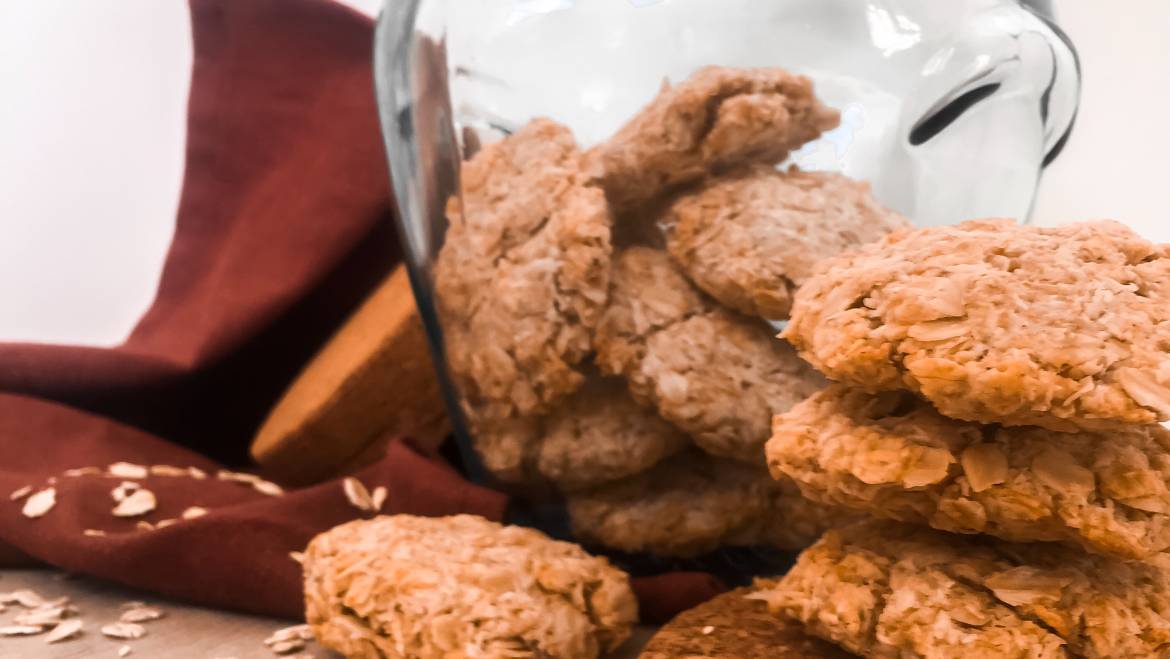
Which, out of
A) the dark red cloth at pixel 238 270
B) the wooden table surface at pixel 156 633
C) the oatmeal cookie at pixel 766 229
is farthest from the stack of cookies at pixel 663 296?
the dark red cloth at pixel 238 270

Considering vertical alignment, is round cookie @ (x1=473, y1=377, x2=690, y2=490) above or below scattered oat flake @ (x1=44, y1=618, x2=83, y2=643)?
below

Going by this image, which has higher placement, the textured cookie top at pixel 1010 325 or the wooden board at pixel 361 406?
the wooden board at pixel 361 406

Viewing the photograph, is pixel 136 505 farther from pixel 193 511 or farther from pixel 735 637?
pixel 735 637

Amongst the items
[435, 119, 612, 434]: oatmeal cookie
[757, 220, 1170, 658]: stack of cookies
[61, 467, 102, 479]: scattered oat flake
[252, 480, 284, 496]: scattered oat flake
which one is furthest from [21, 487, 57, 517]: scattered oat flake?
[757, 220, 1170, 658]: stack of cookies

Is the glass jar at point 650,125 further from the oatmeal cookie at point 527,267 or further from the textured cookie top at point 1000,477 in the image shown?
the textured cookie top at point 1000,477

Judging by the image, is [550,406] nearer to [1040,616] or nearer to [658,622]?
[658,622]

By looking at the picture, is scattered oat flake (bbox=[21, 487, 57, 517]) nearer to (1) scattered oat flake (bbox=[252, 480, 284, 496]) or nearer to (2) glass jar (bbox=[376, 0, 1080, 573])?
(1) scattered oat flake (bbox=[252, 480, 284, 496])
